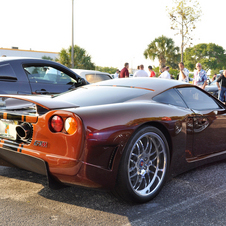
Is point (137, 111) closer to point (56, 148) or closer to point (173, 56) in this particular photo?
point (56, 148)

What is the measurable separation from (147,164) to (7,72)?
10.0 feet

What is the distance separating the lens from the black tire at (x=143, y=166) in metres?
2.55

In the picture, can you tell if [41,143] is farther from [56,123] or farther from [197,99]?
[197,99]

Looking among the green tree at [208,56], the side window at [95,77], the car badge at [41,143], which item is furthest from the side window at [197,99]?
the green tree at [208,56]

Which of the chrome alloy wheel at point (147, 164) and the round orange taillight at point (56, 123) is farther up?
the round orange taillight at point (56, 123)

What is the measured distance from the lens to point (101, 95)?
123 inches

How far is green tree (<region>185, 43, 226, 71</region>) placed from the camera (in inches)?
3708

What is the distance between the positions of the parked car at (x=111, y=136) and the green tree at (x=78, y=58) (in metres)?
30.8

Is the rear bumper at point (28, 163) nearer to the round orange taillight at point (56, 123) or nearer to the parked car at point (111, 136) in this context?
the parked car at point (111, 136)

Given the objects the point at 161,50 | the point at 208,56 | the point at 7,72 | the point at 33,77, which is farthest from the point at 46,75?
the point at 208,56

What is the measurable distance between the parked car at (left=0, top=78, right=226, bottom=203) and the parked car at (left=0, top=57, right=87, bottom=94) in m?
1.88

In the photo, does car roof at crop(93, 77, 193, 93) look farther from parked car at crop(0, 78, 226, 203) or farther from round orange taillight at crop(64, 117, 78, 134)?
round orange taillight at crop(64, 117, 78, 134)

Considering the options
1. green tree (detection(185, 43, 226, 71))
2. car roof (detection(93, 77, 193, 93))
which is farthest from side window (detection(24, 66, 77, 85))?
green tree (detection(185, 43, 226, 71))

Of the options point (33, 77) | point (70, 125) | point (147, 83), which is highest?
point (33, 77)
